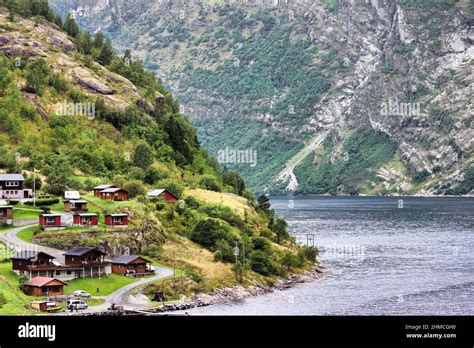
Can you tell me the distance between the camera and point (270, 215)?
165m

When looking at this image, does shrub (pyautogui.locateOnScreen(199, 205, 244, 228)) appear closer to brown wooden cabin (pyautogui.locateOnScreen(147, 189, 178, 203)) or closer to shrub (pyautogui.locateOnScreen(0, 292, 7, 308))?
brown wooden cabin (pyautogui.locateOnScreen(147, 189, 178, 203))

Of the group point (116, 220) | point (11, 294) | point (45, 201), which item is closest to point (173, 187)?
point (45, 201)

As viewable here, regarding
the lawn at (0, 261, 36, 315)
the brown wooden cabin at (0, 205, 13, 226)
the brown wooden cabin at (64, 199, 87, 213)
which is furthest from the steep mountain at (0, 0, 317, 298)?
the lawn at (0, 261, 36, 315)

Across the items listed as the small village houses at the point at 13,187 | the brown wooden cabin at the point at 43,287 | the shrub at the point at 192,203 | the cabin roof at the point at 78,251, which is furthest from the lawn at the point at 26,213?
the shrub at the point at 192,203

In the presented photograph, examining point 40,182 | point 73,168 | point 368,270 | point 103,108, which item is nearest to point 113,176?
point 73,168

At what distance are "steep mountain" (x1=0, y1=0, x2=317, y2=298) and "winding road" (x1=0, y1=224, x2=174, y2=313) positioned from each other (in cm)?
256

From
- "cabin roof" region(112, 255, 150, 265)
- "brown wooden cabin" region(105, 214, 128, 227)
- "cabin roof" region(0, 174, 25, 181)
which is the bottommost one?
"cabin roof" region(112, 255, 150, 265)

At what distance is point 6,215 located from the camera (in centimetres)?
11269

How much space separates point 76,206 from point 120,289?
80.5ft

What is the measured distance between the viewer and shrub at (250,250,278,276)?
120812 mm

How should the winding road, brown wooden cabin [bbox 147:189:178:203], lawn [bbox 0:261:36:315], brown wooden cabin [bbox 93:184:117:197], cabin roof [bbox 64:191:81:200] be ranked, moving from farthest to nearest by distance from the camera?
brown wooden cabin [bbox 147:189:178:203] < brown wooden cabin [bbox 93:184:117:197] < cabin roof [bbox 64:191:81:200] < the winding road < lawn [bbox 0:261:36:315]

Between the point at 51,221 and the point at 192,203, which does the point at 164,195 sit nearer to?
the point at 192,203
